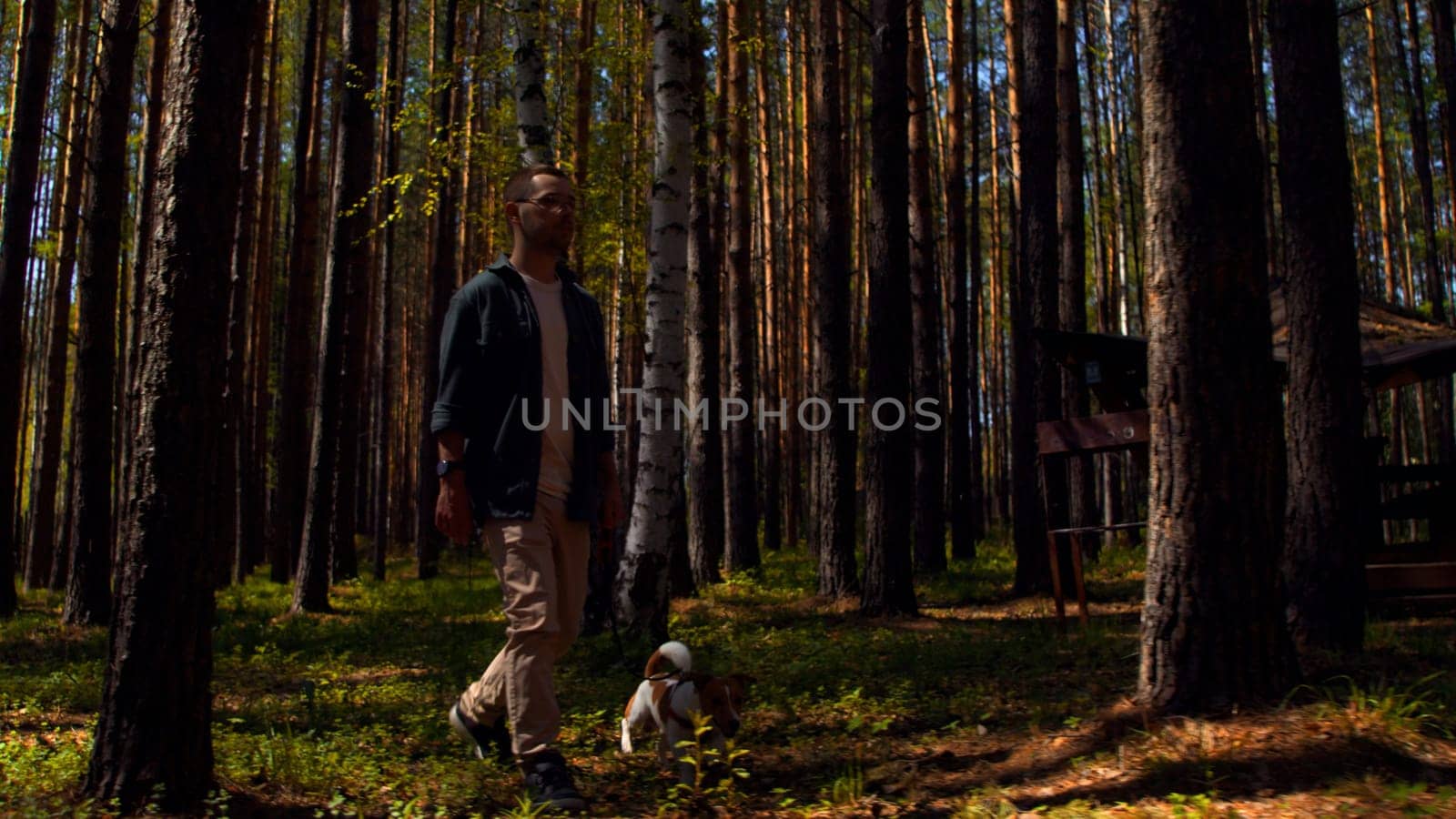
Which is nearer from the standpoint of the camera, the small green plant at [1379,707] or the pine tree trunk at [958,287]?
the small green plant at [1379,707]

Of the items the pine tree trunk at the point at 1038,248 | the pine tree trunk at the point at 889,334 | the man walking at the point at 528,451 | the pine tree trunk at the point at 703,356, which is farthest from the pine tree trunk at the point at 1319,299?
the pine tree trunk at the point at 703,356

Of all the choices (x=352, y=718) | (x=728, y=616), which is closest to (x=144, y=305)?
(x=352, y=718)

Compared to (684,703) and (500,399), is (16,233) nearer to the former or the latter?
(500,399)

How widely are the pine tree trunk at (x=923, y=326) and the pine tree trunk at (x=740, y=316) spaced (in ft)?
7.57

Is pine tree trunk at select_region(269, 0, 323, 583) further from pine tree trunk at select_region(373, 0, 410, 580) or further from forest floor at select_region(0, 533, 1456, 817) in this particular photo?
forest floor at select_region(0, 533, 1456, 817)

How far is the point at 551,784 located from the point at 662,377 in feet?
14.7

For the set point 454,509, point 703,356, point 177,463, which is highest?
point 703,356

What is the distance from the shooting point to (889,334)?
→ 1025 centimetres

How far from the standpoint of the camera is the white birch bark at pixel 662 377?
26.4 ft

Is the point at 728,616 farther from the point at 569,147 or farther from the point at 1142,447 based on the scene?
the point at 569,147

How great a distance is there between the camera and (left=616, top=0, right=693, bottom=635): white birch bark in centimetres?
805

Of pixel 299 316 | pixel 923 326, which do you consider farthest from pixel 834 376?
pixel 299 316

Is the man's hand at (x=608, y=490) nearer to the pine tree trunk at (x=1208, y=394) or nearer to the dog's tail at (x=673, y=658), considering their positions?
the dog's tail at (x=673, y=658)

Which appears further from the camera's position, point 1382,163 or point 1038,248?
point 1382,163
